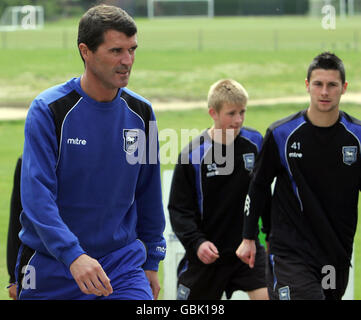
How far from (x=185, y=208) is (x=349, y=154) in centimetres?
142

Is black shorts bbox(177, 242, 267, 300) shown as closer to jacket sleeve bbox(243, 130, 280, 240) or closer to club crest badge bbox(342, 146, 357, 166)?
jacket sleeve bbox(243, 130, 280, 240)

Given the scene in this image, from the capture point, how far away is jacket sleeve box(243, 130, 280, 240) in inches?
214

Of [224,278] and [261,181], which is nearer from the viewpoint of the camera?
[261,181]

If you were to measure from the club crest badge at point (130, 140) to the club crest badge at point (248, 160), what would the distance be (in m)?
2.37

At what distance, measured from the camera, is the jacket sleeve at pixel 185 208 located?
6.15m

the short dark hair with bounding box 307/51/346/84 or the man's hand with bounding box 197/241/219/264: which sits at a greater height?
the short dark hair with bounding box 307/51/346/84

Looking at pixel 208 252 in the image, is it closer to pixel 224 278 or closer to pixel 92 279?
pixel 224 278

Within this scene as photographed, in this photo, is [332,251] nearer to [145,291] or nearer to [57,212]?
[145,291]

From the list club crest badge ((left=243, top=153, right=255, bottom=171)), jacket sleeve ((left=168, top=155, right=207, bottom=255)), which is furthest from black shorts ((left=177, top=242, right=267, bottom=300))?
club crest badge ((left=243, top=153, right=255, bottom=171))

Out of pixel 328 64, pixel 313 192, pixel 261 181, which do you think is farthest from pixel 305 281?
pixel 328 64

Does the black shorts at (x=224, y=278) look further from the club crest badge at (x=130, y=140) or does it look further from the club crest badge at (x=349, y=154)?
the club crest badge at (x=130, y=140)

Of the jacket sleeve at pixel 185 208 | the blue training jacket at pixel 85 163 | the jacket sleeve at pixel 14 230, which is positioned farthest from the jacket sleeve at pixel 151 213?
the jacket sleeve at pixel 185 208

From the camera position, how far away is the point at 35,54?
1485 inches

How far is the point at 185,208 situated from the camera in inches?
245
